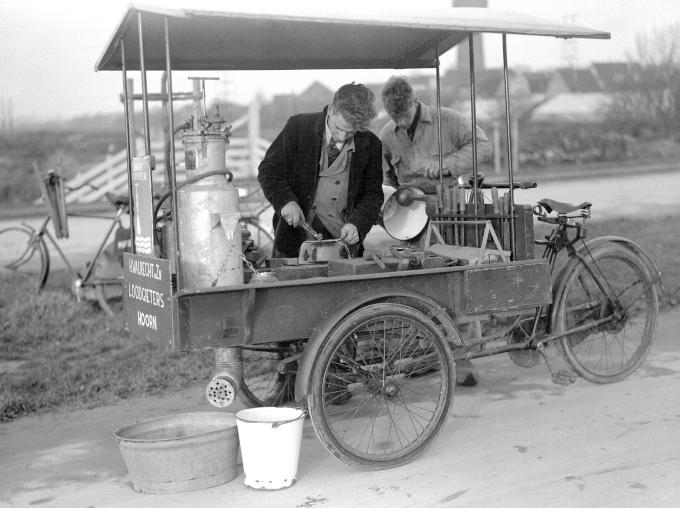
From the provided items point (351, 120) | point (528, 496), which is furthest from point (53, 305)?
point (528, 496)

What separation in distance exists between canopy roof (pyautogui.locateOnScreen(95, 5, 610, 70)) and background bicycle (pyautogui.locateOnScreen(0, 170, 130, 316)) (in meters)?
2.90

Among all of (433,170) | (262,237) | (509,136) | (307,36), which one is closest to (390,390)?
(509,136)

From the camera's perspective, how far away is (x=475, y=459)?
14.1ft

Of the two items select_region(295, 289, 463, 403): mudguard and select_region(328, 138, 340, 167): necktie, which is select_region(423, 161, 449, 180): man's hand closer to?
select_region(328, 138, 340, 167): necktie

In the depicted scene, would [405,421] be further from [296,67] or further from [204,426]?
[296,67]

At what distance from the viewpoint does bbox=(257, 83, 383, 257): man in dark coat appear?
5.38m

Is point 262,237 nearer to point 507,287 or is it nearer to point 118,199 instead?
point 118,199

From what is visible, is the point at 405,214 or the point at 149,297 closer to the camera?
the point at 149,297

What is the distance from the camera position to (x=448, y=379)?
4.30 meters

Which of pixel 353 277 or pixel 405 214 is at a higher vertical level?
pixel 405 214

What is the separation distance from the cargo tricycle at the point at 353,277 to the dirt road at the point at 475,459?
0.17 m

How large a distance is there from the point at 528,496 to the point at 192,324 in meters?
1.56

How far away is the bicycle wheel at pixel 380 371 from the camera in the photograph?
4.00 meters

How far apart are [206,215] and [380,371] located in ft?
3.66
